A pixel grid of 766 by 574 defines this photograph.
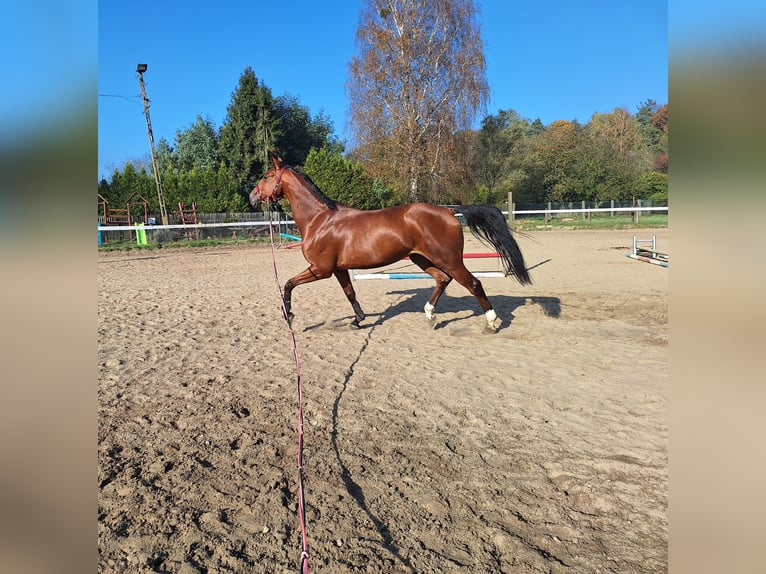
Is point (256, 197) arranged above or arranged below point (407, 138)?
below

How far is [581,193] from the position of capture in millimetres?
36156

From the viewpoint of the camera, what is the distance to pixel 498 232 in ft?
20.5

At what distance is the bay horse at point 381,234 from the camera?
19.2 ft

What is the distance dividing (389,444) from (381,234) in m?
3.15

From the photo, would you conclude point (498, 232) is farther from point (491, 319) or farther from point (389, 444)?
point (389, 444)

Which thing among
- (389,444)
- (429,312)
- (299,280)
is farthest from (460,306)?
(389,444)

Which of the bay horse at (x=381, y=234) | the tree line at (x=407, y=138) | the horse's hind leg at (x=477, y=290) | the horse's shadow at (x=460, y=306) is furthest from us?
the tree line at (x=407, y=138)

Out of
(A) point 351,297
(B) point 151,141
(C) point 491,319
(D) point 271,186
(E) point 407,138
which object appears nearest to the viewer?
(C) point 491,319

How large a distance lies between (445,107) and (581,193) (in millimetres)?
15772

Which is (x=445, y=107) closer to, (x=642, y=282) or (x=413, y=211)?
(x=642, y=282)

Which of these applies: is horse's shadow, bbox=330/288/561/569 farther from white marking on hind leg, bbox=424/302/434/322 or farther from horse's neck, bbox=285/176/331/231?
horse's neck, bbox=285/176/331/231

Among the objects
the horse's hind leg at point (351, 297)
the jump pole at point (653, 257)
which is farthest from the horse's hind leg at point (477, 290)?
the jump pole at point (653, 257)

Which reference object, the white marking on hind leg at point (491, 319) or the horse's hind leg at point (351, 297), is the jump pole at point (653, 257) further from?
the horse's hind leg at point (351, 297)
